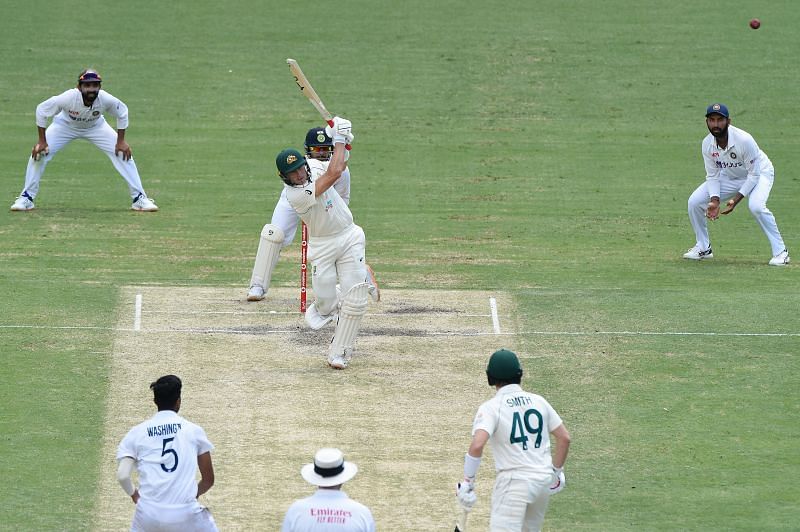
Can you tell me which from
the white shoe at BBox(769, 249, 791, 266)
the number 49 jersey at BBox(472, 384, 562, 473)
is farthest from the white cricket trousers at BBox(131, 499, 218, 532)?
the white shoe at BBox(769, 249, 791, 266)

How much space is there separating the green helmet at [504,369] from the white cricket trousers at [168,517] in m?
1.98

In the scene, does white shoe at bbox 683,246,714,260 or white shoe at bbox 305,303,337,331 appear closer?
white shoe at bbox 305,303,337,331

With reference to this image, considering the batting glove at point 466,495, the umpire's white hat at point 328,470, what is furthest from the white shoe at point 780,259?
the umpire's white hat at point 328,470

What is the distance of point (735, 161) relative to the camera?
1672 cm

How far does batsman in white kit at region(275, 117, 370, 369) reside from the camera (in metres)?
12.2

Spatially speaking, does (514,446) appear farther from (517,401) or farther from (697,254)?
(697,254)

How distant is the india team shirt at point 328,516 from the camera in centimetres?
706

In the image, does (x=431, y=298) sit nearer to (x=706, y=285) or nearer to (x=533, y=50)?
→ (x=706, y=285)

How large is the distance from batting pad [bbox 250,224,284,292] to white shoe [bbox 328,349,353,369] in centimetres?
228

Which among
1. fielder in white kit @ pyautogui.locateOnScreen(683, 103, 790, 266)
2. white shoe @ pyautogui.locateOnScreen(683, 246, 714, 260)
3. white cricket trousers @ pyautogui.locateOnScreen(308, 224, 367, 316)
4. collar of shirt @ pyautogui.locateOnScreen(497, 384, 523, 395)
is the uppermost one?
fielder in white kit @ pyautogui.locateOnScreen(683, 103, 790, 266)

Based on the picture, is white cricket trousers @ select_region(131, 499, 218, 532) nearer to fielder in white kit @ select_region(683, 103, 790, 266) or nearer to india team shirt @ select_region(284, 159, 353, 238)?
india team shirt @ select_region(284, 159, 353, 238)

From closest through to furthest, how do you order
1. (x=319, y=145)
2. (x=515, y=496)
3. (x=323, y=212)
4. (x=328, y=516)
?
1. (x=328, y=516)
2. (x=515, y=496)
3. (x=323, y=212)
4. (x=319, y=145)

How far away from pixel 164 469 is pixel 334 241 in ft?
15.8

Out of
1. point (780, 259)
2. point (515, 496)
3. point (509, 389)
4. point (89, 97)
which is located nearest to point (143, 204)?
point (89, 97)
